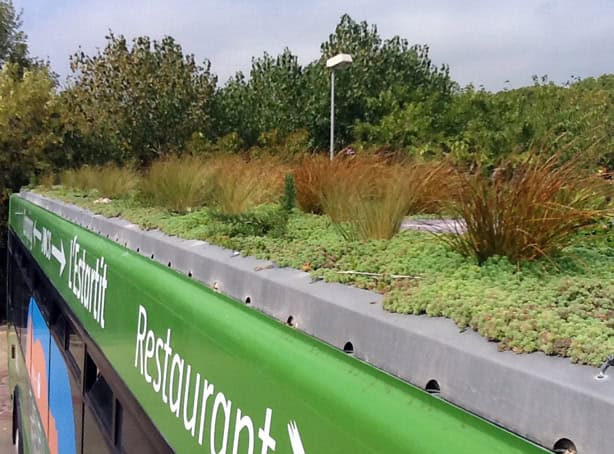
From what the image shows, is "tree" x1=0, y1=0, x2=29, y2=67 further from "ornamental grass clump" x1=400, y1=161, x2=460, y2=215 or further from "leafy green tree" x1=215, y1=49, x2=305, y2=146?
"ornamental grass clump" x1=400, y1=161, x2=460, y2=215

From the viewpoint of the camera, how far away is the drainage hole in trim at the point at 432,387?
1.06 m

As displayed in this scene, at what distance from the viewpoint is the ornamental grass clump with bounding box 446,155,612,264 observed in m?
1.82

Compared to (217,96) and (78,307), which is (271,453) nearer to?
(78,307)

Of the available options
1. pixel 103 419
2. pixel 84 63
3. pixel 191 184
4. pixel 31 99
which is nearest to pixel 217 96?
pixel 84 63

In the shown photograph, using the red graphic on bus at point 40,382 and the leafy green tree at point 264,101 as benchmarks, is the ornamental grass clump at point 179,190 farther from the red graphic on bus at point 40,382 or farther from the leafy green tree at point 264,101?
the leafy green tree at point 264,101

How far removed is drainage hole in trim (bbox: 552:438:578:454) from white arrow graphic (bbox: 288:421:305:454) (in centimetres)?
43

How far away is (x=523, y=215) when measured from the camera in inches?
72.2

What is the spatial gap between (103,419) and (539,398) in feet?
6.99

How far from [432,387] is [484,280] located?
0.59 m

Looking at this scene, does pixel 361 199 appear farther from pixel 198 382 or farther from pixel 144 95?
pixel 144 95

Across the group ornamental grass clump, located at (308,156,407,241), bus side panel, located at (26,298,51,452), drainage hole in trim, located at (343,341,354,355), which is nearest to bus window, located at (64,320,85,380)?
bus side panel, located at (26,298,51,452)

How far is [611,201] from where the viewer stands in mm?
2352

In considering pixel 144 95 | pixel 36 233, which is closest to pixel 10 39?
pixel 144 95

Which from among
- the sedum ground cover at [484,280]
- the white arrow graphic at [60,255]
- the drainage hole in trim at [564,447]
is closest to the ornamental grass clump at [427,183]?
the sedum ground cover at [484,280]
